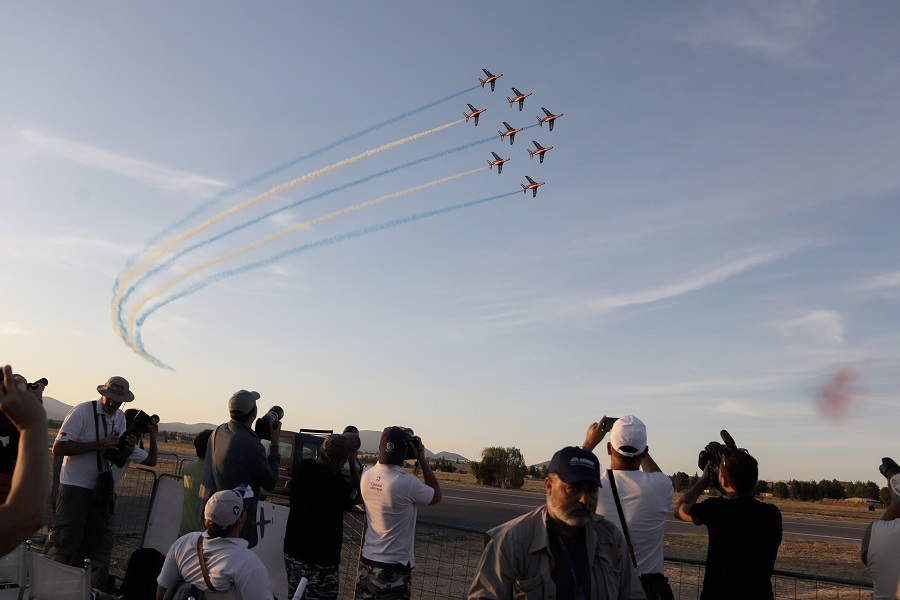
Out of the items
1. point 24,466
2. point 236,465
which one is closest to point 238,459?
point 236,465

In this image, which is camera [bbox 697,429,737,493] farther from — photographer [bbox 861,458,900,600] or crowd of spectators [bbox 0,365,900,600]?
photographer [bbox 861,458,900,600]

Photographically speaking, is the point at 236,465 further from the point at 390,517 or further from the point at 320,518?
the point at 390,517

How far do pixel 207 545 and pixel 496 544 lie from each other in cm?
222

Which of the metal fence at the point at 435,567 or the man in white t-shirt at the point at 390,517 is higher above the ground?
the man in white t-shirt at the point at 390,517

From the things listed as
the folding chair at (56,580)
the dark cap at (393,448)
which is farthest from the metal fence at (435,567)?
the dark cap at (393,448)

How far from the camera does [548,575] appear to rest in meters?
3.20

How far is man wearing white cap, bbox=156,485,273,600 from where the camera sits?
4.55 meters

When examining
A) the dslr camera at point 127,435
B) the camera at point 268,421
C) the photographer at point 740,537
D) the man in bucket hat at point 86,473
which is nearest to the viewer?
the photographer at point 740,537

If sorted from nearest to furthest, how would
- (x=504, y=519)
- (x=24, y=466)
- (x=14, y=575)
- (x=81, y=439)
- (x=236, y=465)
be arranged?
(x=24, y=466) → (x=14, y=575) → (x=236, y=465) → (x=81, y=439) → (x=504, y=519)

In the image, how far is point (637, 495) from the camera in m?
4.50

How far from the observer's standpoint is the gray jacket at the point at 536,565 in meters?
3.19

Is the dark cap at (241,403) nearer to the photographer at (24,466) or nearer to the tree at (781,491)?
the photographer at (24,466)

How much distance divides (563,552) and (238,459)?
3654mm

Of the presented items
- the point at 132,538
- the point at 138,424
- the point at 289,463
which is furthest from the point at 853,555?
the point at 138,424
